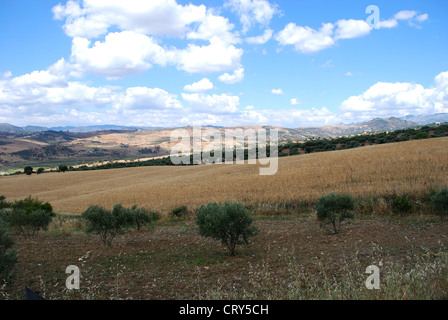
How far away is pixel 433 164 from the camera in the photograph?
22000mm

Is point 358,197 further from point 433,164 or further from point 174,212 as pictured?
point 174,212

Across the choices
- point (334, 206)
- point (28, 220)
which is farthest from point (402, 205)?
point (28, 220)

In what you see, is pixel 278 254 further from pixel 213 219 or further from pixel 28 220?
pixel 28 220

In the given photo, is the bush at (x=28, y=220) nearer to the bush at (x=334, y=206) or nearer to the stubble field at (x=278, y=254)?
the stubble field at (x=278, y=254)

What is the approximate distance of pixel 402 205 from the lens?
14.0 meters

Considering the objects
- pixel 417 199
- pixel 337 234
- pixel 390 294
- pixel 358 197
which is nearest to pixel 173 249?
pixel 337 234

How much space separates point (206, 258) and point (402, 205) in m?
10.6

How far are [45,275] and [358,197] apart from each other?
1576 cm

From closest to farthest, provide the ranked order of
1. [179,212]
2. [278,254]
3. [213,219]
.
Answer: [278,254]
[213,219]
[179,212]

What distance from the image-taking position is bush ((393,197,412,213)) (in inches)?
551

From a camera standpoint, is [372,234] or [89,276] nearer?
[89,276]

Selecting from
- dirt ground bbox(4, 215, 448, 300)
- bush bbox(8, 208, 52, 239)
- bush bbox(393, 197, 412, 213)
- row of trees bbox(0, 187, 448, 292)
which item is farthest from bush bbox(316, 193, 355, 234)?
bush bbox(8, 208, 52, 239)
